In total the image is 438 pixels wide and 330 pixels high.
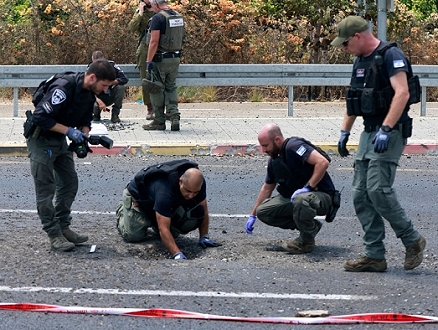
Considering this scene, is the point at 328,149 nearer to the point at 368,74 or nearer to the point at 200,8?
the point at 368,74

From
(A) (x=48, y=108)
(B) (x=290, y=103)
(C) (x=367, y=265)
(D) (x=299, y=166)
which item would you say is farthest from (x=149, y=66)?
(C) (x=367, y=265)

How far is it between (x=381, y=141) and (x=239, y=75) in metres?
9.08

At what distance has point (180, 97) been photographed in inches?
736

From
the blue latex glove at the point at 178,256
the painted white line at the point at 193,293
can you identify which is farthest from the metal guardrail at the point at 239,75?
the painted white line at the point at 193,293

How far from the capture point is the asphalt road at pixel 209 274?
6062 mm

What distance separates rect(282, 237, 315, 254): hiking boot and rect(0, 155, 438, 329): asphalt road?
9 cm

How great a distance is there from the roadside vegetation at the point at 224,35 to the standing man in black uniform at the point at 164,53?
5.10 metres

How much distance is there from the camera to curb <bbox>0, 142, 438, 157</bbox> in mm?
12602

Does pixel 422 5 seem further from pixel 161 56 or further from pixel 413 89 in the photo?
pixel 413 89

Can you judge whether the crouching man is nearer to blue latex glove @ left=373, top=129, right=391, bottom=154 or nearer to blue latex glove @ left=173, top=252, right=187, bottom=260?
blue latex glove @ left=173, top=252, right=187, bottom=260

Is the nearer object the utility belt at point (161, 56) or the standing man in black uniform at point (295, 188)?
the standing man in black uniform at point (295, 188)

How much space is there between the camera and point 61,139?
296 inches

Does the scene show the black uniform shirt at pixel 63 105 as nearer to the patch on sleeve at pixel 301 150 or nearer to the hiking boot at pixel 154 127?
the patch on sleeve at pixel 301 150

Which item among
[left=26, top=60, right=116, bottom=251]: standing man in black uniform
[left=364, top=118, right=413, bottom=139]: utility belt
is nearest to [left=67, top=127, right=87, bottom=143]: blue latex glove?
[left=26, top=60, right=116, bottom=251]: standing man in black uniform
